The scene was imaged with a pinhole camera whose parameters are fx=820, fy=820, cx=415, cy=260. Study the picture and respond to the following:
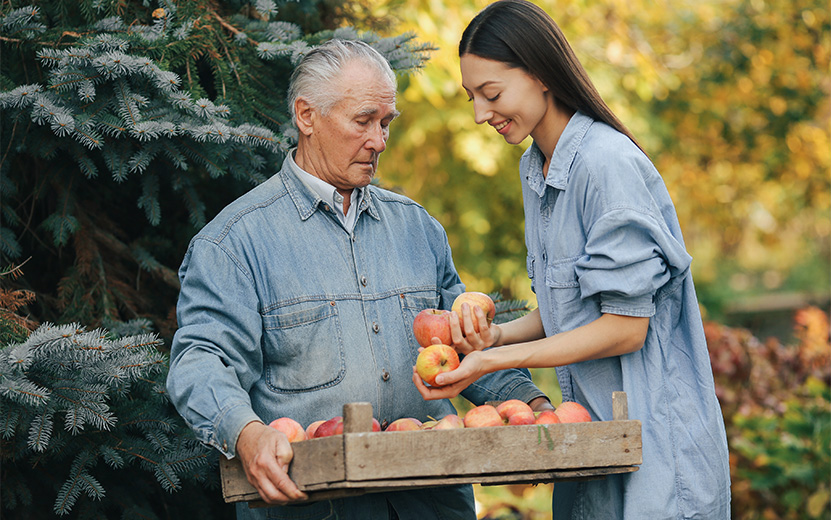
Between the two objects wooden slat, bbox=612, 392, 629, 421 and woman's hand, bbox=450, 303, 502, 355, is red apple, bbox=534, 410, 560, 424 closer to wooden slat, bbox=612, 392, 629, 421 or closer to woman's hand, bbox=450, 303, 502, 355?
wooden slat, bbox=612, 392, 629, 421

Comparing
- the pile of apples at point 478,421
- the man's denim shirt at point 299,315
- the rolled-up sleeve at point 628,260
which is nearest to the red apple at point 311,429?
the pile of apples at point 478,421

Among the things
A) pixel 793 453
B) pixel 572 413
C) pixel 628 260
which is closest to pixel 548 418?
pixel 572 413

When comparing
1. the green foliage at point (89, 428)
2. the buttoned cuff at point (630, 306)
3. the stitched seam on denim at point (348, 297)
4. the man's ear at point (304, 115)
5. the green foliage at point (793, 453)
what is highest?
the man's ear at point (304, 115)

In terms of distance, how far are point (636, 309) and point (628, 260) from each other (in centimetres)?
14

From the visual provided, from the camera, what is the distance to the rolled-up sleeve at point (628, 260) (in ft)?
6.92

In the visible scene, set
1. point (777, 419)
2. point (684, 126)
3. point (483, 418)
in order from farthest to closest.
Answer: point (684, 126), point (777, 419), point (483, 418)

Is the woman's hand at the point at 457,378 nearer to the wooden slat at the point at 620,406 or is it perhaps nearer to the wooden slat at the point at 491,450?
the wooden slat at the point at 491,450

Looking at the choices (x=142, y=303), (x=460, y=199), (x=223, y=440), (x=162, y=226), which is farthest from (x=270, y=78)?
(x=460, y=199)

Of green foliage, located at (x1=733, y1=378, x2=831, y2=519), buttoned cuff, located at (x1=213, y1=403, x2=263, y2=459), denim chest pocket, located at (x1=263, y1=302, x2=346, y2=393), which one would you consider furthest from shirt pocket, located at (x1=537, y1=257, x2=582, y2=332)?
green foliage, located at (x1=733, y1=378, x2=831, y2=519)

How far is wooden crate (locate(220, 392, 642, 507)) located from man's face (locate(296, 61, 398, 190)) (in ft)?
3.30

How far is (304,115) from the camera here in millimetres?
2725

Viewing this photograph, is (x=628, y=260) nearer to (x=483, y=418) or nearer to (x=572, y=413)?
(x=572, y=413)

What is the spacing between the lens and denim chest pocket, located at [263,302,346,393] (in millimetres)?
2453

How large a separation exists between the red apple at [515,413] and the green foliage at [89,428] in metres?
1.12
